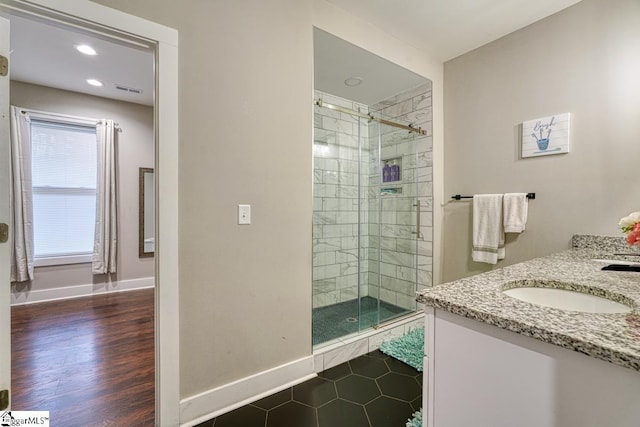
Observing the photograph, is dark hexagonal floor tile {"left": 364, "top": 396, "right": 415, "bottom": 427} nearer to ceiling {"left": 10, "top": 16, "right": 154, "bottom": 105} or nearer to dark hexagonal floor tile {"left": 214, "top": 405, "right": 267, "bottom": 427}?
dark hexagonal floor tile {"left": 214, "top": 405, "right": 267, "bottom": 427}

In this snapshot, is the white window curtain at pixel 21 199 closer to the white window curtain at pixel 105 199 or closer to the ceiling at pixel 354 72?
the white window curtain at pixel 105 199

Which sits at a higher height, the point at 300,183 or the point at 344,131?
the point at 344,131

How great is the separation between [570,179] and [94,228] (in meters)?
5.17

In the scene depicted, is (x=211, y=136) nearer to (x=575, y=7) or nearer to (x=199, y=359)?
(x=199, y=359)

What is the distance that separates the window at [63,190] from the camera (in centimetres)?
330

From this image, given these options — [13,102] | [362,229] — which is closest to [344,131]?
[362,229]

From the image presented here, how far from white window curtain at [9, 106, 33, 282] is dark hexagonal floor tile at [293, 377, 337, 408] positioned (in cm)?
362

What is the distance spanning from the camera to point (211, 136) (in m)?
1.48

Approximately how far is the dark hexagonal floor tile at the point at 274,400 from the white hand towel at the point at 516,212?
81.9 inches

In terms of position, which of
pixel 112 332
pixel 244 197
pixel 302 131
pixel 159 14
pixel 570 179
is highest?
pixel 159 14

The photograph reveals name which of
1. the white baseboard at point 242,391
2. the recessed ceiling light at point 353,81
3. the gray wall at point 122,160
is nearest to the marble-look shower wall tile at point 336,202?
the recessed ceiling light at point 353,81

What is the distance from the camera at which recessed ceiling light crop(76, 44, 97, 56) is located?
245cm

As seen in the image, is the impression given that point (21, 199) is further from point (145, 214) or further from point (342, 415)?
point (342, 415)

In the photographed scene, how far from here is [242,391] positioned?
1579 millimetres
